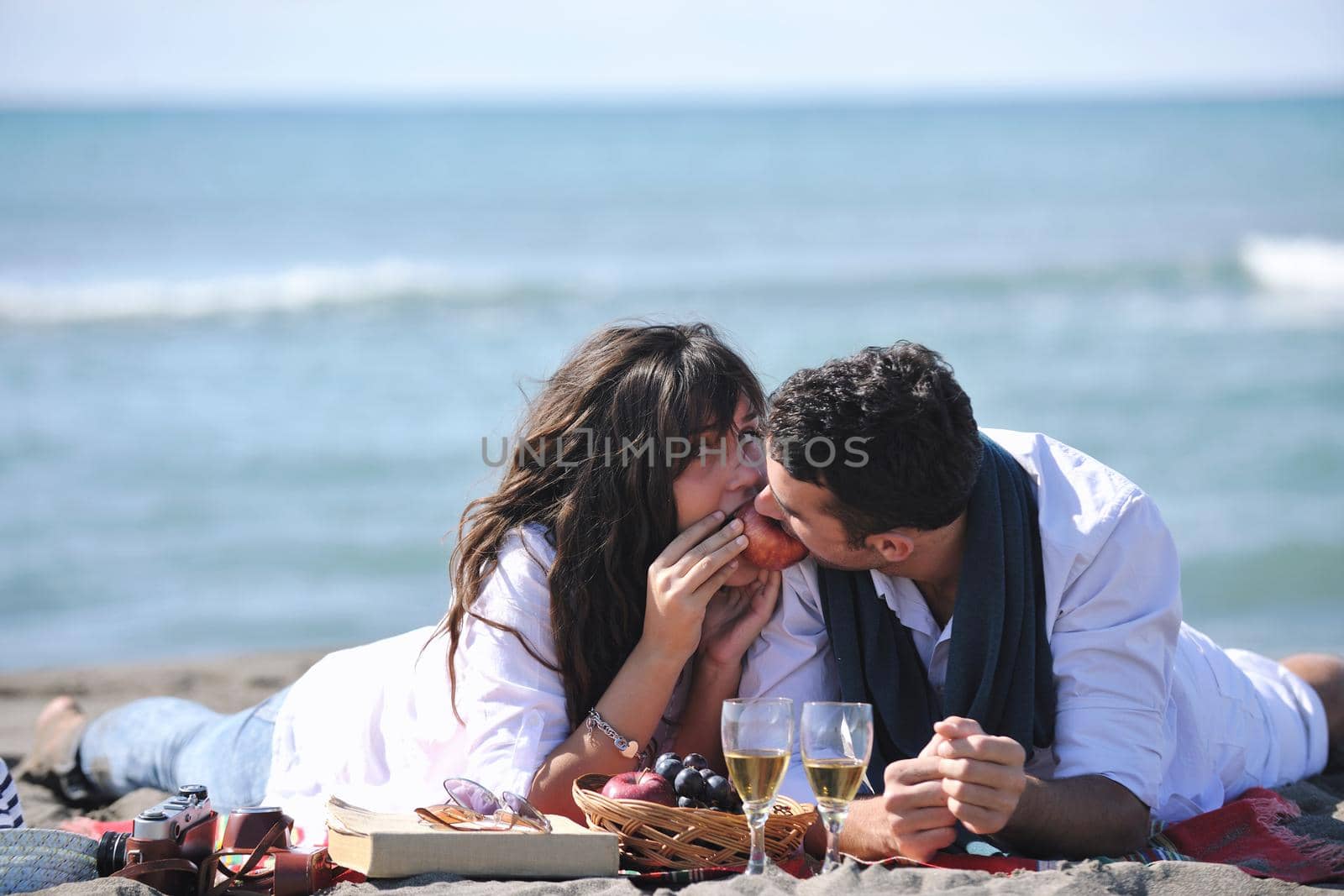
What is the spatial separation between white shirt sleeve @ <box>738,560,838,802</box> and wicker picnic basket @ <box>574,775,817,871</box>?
0.64 meters

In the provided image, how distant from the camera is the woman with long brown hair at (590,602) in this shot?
3.48 m

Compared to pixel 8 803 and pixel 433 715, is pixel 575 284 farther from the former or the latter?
pixel 8 803

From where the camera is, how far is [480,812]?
3174 mm

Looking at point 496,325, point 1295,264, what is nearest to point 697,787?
point 496,325

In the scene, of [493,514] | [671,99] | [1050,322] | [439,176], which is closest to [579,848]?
[493,514]

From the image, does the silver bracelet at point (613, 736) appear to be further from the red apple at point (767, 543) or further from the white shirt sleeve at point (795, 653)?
the red apple at point (767, 543)

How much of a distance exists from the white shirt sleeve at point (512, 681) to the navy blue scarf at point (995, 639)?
86 centimetres

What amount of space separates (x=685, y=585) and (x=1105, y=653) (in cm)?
114

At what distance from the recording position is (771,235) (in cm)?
2555

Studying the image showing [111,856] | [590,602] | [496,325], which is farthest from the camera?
[496,325]

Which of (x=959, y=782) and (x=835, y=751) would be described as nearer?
(x=835, y=751)

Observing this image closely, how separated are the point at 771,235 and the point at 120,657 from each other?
1927 centimetres

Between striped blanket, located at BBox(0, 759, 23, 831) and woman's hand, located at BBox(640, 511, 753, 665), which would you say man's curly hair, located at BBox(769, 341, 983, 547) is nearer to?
woman's hand, located at BBox(640, 511, 753, 665)

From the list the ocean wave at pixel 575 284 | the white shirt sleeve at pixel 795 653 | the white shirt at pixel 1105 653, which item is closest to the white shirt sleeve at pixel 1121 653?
the white shirt at pixel 1105 653
